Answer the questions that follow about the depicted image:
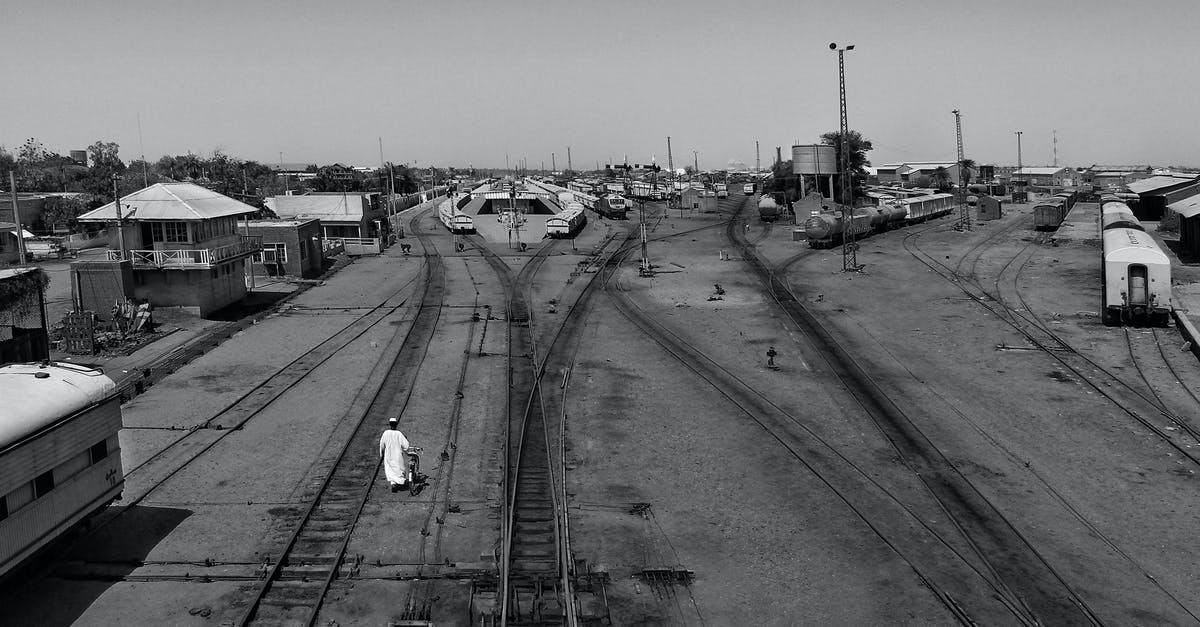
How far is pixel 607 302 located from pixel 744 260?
18.5 meters

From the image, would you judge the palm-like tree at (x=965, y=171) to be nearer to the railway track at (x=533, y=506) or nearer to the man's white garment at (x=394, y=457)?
the railway track at (x=533, y=506)

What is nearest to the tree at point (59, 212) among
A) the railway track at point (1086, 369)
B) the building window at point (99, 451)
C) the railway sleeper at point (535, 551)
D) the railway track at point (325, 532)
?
the railway track at point (325, 532)

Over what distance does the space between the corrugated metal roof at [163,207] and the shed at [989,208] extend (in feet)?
255

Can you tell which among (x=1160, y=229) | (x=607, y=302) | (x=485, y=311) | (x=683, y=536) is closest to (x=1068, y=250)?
(x=1160, y=229)

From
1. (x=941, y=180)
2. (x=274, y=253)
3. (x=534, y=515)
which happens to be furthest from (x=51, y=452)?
(x=941, y=180)

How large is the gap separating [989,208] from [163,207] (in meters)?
80.8

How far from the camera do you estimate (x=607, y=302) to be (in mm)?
41406

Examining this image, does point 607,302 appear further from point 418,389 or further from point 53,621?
point 53,621

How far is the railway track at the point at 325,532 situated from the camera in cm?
1270

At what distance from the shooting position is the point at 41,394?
43.4 ft

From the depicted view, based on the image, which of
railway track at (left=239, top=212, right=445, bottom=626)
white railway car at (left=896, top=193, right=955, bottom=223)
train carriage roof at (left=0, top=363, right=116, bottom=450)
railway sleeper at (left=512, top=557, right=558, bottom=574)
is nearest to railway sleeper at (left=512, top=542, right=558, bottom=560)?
railway sleeper at (left=512, top=557, right=558, bottom=574)

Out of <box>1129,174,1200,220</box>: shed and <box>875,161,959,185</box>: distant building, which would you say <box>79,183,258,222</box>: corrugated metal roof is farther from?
<box>875,161,959,185</box>: distant building

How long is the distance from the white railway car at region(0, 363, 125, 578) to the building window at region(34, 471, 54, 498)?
0.01 meters

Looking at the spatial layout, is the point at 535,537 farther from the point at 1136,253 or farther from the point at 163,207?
the point at 163,207
